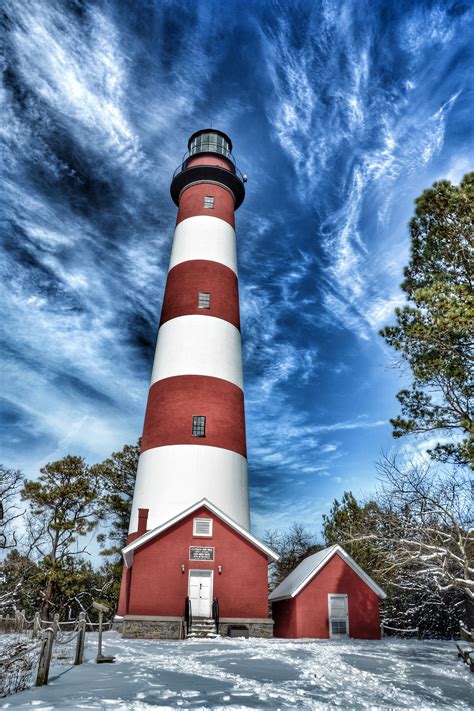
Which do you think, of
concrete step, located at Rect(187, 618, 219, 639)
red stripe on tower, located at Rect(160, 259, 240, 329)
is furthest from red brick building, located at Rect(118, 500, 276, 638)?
Answer: red stripe on tower, located at Rect(160, 259, 240, 329)

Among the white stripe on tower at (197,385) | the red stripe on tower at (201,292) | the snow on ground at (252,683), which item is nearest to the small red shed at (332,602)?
the white stripe on tower at (197,385)

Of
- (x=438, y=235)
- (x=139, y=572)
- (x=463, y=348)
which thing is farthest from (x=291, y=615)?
(x=438, y=235)

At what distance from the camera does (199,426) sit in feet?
69.7

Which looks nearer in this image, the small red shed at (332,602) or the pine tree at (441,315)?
the pine tree at (441,315)

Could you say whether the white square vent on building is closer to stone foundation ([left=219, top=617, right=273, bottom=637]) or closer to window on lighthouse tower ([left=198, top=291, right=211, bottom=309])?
stone foundation ([left=219, top=617, right=273, bottom=637])

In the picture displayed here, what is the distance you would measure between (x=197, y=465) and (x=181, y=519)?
231 centimetres

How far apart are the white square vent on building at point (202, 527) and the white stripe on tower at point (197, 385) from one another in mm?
1008

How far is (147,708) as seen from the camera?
5902mm

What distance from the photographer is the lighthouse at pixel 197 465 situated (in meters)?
18.3

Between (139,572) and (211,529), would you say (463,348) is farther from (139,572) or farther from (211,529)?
(139,572)

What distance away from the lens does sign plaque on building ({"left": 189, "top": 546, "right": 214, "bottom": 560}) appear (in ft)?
61.9

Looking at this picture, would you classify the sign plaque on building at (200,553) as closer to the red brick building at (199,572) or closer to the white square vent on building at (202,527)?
the red brick building at (199,572)

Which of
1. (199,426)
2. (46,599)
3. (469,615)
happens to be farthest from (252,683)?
(46,599)

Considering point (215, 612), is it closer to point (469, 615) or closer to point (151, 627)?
point (151, 627)
